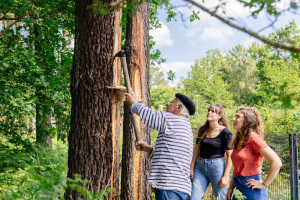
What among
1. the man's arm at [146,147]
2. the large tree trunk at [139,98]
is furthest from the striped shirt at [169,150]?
the large tree trunk at [139,98]

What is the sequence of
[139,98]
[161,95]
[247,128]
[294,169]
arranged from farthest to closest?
[161,95] → [294,169] → [139,98] → [247,128]

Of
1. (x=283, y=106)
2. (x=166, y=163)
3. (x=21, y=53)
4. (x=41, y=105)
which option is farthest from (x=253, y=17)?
(x=41, y=105)

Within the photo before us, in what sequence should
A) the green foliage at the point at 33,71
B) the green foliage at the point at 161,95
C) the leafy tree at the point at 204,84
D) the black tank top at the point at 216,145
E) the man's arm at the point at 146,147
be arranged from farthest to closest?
1. the green foliage at the point at 161,95
2. the leafy tree at the point at 204,84
3. the green foliage at the point at 33,71
4. the black tank top at the point at 216,145
5. the man's arm at the point at 146,147

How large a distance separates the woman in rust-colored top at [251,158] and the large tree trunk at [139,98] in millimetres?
1635

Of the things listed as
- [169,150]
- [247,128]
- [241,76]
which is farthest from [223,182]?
[241,76]

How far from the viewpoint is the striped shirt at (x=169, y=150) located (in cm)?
253

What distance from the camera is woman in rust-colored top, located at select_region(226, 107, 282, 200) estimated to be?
2897mm

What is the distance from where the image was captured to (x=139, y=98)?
4172 mm

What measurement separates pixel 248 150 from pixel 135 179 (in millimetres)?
2098

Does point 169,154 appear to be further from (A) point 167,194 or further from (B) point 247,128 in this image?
(B) point 247,128

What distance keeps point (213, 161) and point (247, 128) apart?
30.5 inches

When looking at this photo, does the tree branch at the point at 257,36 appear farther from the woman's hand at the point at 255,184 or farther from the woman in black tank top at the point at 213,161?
the woman in black tank top at the point at 213,161

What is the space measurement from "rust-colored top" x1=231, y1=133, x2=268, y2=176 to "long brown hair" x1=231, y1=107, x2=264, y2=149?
7 cm

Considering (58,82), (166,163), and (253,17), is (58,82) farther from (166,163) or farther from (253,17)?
(253,17)
